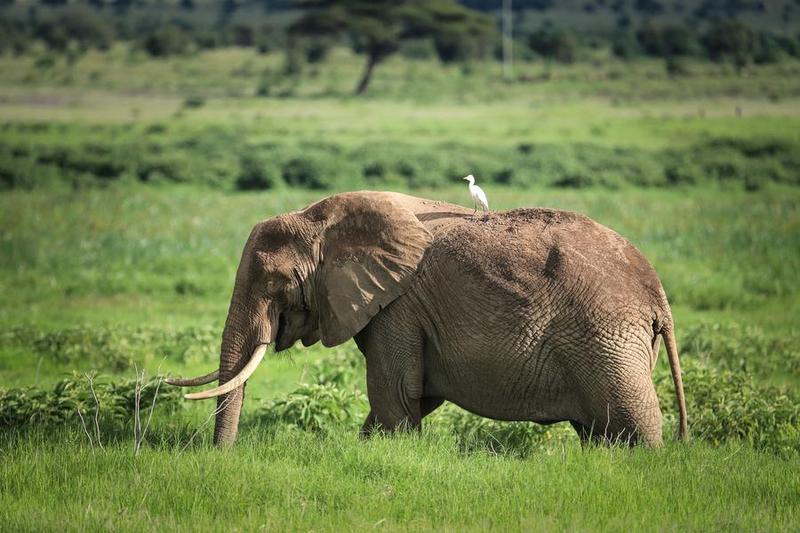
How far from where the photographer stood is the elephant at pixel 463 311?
24.9 ft

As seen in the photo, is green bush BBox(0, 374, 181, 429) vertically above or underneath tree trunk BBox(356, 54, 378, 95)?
above

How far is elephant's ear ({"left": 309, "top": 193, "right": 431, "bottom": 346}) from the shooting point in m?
8.02

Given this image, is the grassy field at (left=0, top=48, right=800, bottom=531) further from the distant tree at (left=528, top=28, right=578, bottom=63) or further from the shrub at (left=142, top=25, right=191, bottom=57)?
the shrub at (left=142, top=25, right=191, bottom=57)

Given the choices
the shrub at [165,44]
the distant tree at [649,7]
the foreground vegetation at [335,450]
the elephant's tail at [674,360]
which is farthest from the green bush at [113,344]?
the distant tree at [649,7]

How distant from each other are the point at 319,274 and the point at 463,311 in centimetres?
106

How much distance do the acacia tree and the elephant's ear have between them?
4662cm

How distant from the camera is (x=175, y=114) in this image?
148 ft

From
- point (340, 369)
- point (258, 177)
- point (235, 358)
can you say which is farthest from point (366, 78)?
point (235, 358)

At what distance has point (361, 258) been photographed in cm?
811

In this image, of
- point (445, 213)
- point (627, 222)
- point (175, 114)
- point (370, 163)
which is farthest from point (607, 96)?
point (445, 213)

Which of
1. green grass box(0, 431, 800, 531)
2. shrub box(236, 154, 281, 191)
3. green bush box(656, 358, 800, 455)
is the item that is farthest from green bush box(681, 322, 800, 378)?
shrub box(236, 154, 281, 191)

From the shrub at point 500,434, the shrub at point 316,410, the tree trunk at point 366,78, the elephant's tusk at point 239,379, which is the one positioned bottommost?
the tree trunk at point 366,78

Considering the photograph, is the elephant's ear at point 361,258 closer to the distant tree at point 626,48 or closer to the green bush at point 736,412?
the green bush at point 736,412

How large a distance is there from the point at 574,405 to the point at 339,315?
5.39 feet
